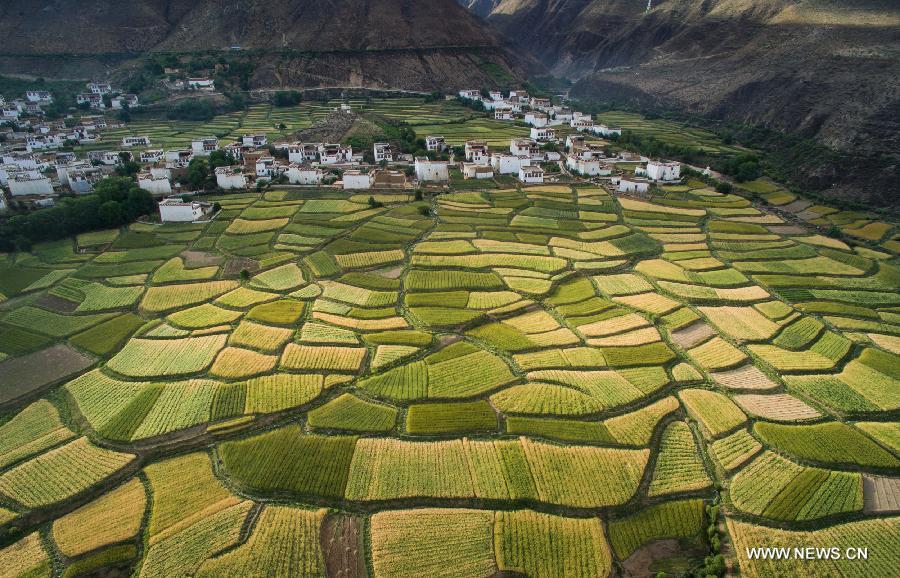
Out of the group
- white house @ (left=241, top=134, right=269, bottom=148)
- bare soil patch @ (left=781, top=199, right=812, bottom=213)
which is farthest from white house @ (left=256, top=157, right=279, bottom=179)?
bare soil patch @ (left=781, top=199, right=812, bottom=213)

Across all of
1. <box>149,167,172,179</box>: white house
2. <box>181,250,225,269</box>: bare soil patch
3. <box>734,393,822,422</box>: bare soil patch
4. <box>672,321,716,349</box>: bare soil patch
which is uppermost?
<box>149,167,172,179</box>: white house

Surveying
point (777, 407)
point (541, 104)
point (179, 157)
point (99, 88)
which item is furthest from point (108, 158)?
point (541, 104)

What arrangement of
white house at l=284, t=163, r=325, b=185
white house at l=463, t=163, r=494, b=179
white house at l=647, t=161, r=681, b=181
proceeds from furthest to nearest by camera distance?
white house at l=463, t=163, r=494, b=179 < white house at l=647, t=161, r=681, b=181 < white house at l=284, t=163, r=325, b=185

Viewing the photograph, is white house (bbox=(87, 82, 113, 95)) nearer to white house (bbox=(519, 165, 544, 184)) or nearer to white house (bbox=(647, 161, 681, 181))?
white house (bbox=(519, 165, 544, 184))

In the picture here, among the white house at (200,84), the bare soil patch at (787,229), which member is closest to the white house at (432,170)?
the bare soil patch at (787,229)

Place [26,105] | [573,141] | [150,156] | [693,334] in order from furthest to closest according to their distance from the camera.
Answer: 1. [26,105]
2. [573,141]
3. [150,156]
4. [693,334]

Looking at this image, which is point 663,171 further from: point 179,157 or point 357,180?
point 179,157
